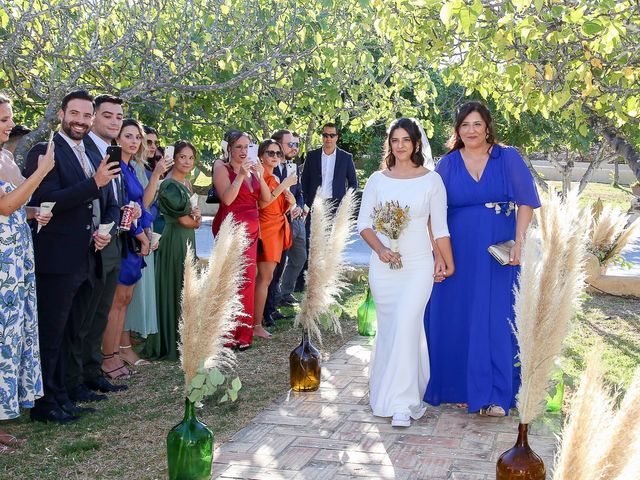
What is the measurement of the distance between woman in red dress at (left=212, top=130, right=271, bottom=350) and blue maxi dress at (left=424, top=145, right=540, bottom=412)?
2154mm

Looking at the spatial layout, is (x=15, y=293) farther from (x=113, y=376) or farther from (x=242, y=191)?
(x=242, y=191)

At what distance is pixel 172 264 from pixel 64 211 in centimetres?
208

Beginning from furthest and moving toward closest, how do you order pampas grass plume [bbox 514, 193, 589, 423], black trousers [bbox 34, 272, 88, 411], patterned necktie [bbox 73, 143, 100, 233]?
patterned necktie [bbox 73, 143, 100, 233]
black trousers [bbox 34, 272, 88, 411]
pampas grass plume [bbox 514, 193, 589, 423]

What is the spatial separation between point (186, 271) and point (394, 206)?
85.4 inches

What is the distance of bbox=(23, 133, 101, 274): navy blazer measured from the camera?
16.9 ft

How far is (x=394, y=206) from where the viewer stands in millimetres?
5613

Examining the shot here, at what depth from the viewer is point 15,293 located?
4.72 m

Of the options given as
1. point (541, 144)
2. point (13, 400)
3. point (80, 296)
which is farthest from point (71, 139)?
point (541, 144)

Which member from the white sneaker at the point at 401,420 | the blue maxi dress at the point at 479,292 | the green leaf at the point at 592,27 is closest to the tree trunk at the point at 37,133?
the blue maxi dress at the point at 479,292

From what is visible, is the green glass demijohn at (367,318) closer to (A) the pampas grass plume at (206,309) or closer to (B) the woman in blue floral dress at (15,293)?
(B) the woman in blue floral dress at (15,293)

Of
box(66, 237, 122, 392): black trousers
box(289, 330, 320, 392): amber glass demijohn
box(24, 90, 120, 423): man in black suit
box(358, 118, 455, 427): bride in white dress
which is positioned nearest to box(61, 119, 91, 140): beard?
box(24, 90, 120, 423): man in black suit

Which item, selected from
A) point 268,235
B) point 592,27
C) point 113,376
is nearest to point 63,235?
point 113,376

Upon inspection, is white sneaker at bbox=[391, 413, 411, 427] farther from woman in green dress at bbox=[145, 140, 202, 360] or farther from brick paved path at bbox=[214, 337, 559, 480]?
woman in green dress at bbox=[145, 140, 202, 360]

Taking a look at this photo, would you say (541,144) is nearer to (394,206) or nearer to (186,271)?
(394,206)
